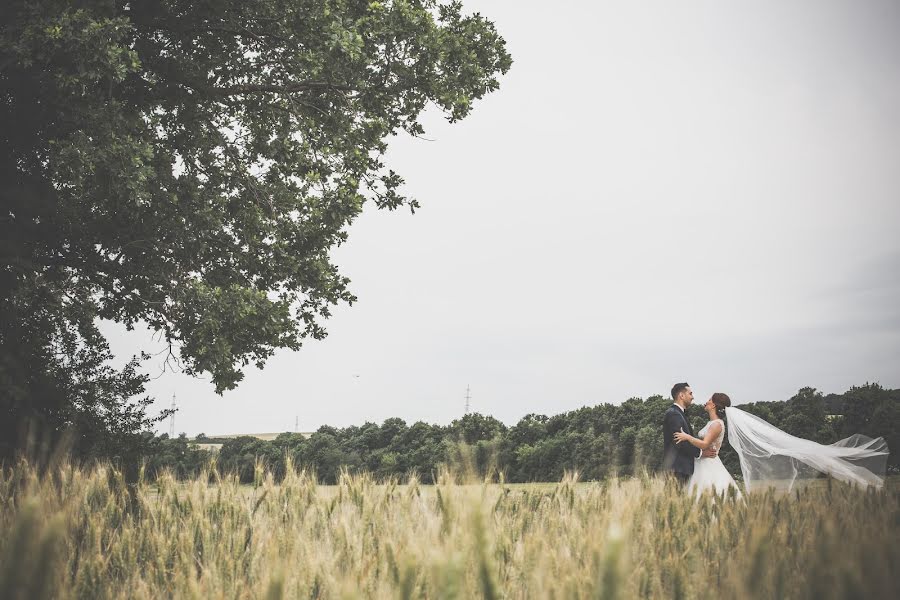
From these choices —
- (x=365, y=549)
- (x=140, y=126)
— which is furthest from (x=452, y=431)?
(x=365, y=549)

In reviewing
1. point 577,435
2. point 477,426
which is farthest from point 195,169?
point 577,435

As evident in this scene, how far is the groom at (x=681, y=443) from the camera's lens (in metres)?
9.91

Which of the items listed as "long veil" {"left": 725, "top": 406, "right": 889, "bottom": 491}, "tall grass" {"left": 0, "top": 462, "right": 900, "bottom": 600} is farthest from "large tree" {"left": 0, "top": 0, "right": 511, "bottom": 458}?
"long veil" {"left": 725, "top": 406, "right": 889, "bottom": 491}

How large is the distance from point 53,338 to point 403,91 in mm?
8457

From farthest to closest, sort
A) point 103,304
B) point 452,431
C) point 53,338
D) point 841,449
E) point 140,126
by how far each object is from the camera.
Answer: point 452,431 → point 103,304 → point 53,338 → point 841,449 → point 140,126

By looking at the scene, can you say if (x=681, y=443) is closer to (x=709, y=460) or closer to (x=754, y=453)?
(x=709, y=460)

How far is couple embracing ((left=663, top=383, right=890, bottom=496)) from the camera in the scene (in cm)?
998

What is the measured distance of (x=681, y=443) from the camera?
10.2m

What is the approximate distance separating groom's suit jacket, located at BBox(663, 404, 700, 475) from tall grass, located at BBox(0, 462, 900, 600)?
5.27 metres

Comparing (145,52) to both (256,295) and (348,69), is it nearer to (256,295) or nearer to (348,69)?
(348,69)

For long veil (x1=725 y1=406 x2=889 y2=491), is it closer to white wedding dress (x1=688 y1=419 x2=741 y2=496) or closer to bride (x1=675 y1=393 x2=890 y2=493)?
bride (x1=675 y1=393 x2=890 y2=493)

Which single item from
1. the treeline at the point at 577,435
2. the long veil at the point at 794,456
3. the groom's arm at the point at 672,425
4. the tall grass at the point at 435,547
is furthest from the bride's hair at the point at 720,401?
the tall grass at the point at 435,547

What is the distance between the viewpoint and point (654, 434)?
1574 centimetres

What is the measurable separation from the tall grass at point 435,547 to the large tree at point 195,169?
636 centimetres
